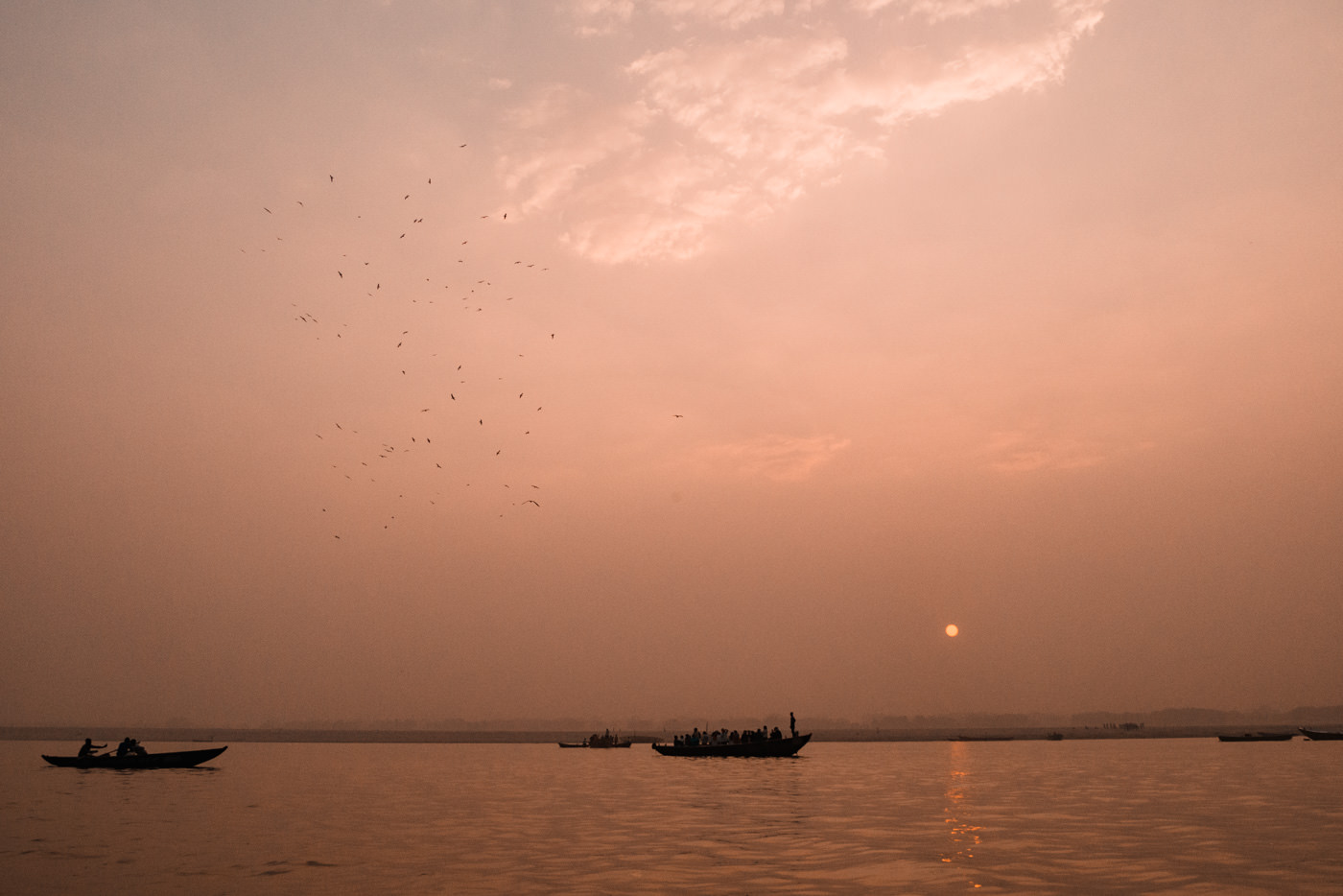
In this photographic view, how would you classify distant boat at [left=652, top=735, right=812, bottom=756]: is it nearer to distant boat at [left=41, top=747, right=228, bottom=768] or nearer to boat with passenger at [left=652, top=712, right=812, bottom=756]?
boat with passenger at [left=652, top=712, right=812, bottom=756]

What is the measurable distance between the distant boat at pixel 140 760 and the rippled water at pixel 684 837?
554cm

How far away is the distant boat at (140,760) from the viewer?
5673cm

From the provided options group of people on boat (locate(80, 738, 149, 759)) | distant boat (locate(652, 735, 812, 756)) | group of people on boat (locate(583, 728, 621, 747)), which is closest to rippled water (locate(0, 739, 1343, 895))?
group of people on boat (locate(80, 738, 149, 759))

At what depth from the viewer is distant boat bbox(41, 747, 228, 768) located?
56731mm

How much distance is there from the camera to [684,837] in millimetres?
26875

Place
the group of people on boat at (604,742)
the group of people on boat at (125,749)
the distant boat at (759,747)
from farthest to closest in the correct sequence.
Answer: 1. the group of people on boat at (604,742)
2. the distant boat at (759,747)
3. the group of people on boat at (125,749)

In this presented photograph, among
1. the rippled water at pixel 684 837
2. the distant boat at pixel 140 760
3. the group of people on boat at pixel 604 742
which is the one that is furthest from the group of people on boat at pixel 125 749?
the group of people on boat at pixel 604 742

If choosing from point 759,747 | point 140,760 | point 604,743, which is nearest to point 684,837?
point 140,760

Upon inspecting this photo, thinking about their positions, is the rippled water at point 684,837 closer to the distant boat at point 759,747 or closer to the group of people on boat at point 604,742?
the distant boat at point 759,747

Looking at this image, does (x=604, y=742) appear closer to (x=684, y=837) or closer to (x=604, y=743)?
(x=604, y=743)

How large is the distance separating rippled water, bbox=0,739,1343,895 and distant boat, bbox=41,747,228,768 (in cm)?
554

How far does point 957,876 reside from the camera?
19844 mm

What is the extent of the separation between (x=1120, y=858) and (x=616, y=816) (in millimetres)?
16606

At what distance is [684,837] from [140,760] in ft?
145
